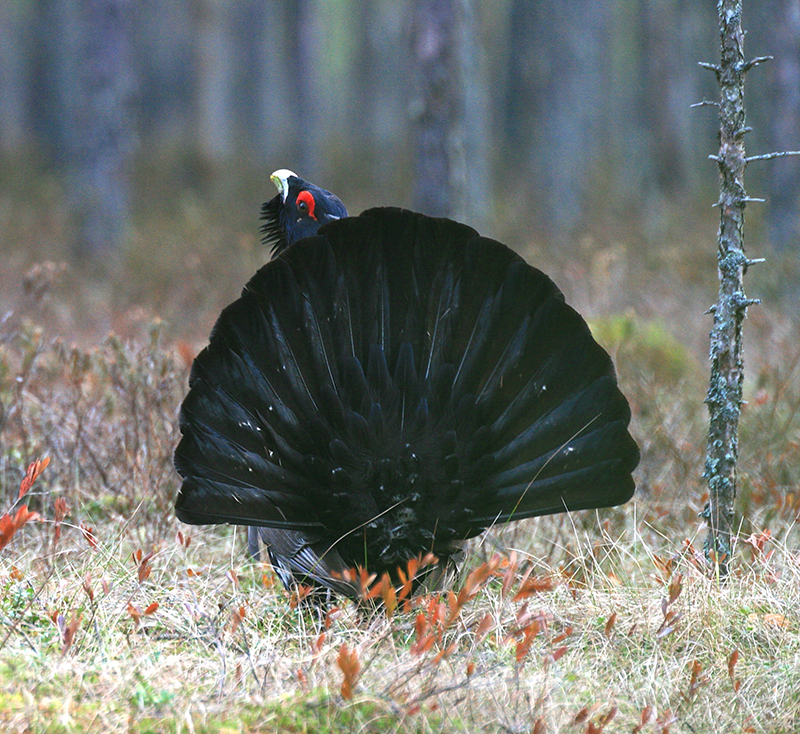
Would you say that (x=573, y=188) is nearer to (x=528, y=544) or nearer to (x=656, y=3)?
(x=656, y=3)

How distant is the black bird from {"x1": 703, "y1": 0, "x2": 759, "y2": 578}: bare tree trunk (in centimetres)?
51

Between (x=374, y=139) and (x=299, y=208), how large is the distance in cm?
2644

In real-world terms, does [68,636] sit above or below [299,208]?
below

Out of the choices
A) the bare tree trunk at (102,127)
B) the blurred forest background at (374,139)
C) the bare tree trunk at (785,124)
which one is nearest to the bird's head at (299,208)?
the blurred forest background at (374,139)

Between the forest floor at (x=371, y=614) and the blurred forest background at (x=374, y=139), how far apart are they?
1230mm

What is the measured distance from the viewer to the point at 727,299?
3.04 metres

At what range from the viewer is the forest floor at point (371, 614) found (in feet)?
7.06

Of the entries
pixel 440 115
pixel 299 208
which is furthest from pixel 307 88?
pixel 299 208

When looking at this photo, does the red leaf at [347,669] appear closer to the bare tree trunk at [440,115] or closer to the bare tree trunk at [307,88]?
the bare tree trunk at [440,115]

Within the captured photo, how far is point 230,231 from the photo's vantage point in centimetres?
1348

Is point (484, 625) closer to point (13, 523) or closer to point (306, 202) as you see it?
point (13, 523)

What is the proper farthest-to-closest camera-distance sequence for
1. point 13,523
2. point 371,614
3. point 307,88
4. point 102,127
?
point 307,88 < point 102,127 < point 371,614 < point 13,523

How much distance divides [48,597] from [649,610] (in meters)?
1.90

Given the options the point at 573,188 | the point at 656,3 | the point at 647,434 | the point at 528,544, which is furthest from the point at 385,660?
the point at 656,3
